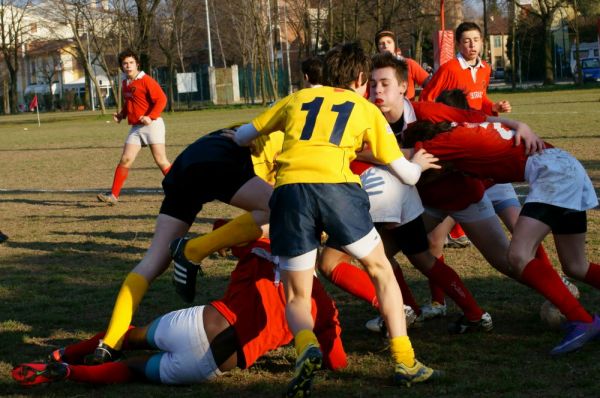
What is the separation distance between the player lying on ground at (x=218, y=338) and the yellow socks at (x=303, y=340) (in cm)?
34

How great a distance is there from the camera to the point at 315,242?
14.1ft

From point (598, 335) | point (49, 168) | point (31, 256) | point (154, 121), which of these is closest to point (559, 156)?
point (598, 335)

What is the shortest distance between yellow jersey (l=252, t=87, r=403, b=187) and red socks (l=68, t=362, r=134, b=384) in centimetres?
126

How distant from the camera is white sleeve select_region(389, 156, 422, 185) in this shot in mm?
4453

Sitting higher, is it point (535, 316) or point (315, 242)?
point (315, 242)

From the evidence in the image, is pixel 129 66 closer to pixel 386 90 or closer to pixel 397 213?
pixel 386 90

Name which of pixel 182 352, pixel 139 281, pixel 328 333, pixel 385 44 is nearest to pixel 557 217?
pixel 328 333

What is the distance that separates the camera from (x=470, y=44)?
8.27 meters

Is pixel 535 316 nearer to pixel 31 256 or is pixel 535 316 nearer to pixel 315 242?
pixel 315 242

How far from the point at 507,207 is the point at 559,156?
122 cm

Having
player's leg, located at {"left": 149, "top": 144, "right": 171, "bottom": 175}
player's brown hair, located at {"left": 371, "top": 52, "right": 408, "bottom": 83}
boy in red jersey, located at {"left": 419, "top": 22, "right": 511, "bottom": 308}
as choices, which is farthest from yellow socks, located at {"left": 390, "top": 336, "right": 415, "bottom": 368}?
player's leg, located at {"left": 149, "top": 144, "right": 171, "bottom": 175}

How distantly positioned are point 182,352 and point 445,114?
2056mm

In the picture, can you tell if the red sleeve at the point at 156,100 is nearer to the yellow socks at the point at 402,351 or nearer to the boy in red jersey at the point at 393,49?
the boy in red jersey at the point at 393,49

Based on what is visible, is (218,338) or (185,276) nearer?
(218,338)
